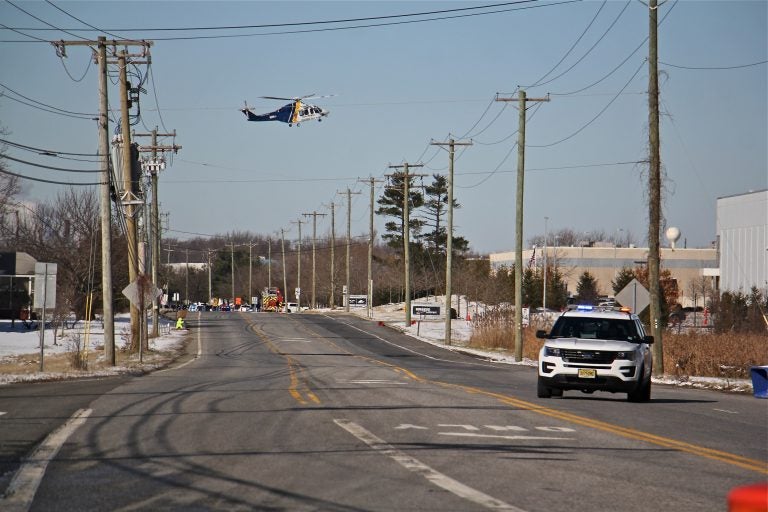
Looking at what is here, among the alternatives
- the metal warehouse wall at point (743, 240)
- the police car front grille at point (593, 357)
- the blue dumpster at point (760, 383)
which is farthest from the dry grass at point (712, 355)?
the metal warehouse wall at point (743, 240)

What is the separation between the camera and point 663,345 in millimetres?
36375

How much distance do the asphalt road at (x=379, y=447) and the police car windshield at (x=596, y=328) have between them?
140 cm

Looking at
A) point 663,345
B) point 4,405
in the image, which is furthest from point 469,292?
point 4,405

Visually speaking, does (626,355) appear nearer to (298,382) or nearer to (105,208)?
(298,382)

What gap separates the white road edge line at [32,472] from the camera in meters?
8.84

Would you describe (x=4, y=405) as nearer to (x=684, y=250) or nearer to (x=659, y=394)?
(x=659, y=394)

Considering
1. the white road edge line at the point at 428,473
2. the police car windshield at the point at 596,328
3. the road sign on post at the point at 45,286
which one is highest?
the road sign on post at the point at 45,286

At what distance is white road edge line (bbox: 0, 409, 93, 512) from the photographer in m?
8.84

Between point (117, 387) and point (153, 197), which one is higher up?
point (153, 197)

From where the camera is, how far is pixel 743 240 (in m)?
88.4

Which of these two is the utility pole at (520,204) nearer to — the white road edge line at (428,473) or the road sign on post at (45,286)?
the road sign on post at (45,286)

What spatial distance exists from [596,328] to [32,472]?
14518 mm

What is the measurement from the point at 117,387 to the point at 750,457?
51.3 feet

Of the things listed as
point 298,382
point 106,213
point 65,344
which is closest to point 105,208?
point 106,213
